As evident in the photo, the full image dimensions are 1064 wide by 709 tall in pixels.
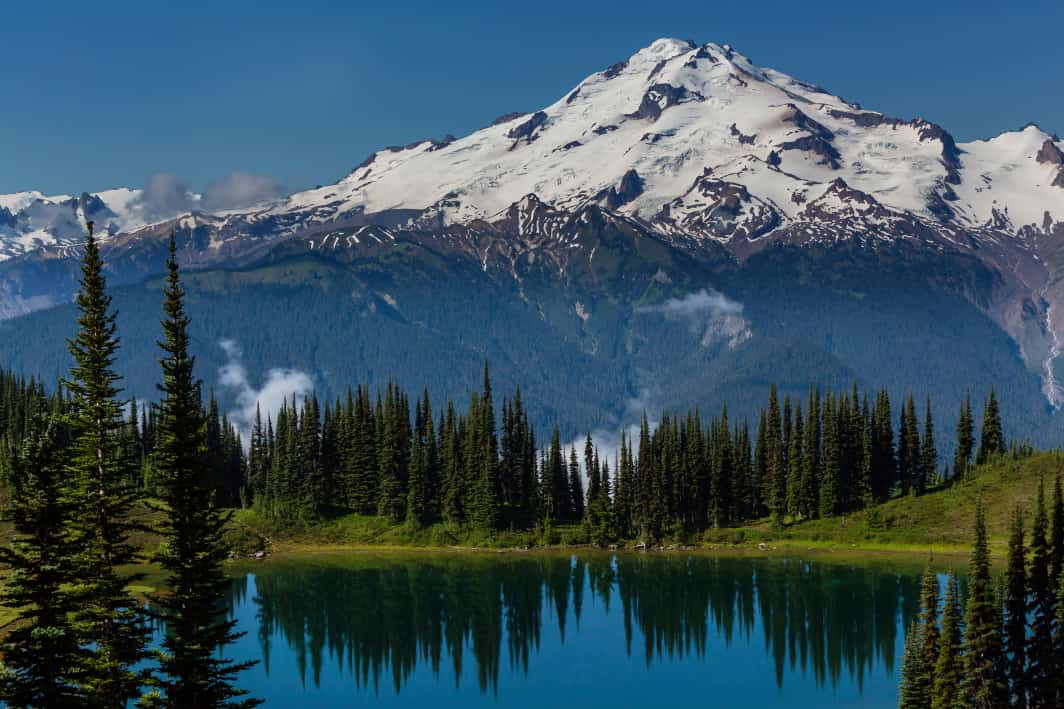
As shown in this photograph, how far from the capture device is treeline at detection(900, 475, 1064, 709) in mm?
74812

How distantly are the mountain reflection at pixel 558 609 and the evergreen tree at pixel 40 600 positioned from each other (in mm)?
68409

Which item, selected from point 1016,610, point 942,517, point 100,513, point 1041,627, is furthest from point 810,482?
point 100,513

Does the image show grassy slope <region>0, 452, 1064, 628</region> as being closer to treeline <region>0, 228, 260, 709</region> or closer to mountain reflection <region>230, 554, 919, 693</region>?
mountain reflection <region>230, 554, 919, 693</region>

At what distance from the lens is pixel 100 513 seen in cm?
5141

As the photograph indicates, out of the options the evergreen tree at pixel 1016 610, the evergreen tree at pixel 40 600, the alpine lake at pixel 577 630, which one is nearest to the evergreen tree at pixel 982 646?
the evergreen tree at pixel 1016 610

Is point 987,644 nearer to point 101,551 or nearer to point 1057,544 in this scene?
point 1057,544

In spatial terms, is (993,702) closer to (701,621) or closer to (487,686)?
(487,686)

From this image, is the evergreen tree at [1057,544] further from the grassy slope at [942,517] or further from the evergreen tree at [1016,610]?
the grassy slope at [942,517]

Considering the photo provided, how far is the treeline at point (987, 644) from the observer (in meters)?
74.8

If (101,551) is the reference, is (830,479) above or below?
above

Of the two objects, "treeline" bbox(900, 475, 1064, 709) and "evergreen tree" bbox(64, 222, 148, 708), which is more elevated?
"evergreen tree" bbox(64, 222, 148, 708)

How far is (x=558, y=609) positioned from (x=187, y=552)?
Result: 10139cm

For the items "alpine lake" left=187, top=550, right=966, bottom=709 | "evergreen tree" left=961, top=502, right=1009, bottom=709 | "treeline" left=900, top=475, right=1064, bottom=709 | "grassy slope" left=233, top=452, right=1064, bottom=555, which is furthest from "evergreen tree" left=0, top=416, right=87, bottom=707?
"grassy slope" left=233, top=452, right=1064, bottom=555

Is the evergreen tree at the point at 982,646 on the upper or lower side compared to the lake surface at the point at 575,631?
upper
